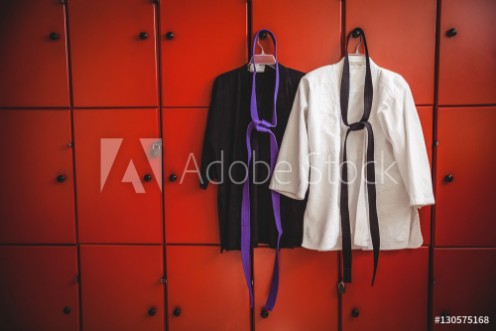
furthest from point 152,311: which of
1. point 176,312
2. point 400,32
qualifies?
point 400,32

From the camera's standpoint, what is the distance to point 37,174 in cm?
135

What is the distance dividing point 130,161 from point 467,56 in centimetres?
191

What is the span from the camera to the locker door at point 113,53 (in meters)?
1.28

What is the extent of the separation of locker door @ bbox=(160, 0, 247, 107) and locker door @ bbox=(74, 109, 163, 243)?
0.70 ft

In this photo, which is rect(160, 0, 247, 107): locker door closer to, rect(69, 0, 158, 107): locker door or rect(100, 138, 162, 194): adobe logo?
rect(69, 0, 158, 107): locker door

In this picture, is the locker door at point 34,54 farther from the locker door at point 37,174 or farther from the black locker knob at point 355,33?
the black locker knob at point 355,33

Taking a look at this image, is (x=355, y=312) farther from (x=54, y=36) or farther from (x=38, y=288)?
(x=54, y=36)

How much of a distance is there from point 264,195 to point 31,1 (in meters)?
1.66

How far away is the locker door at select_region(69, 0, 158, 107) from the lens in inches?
50.3

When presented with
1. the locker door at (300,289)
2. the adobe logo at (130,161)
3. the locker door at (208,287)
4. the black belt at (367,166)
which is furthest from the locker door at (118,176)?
the black belt at (367,166)

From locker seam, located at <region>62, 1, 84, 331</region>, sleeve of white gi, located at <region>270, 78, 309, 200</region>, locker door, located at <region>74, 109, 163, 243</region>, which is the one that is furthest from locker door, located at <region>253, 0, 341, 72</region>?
locker seam, located at <region>62, 1, 84, 331</region>

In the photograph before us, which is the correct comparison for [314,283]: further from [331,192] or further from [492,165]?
[492,165]

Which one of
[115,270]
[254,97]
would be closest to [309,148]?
[254,97]

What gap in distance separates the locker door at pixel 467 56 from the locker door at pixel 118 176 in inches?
62.4
